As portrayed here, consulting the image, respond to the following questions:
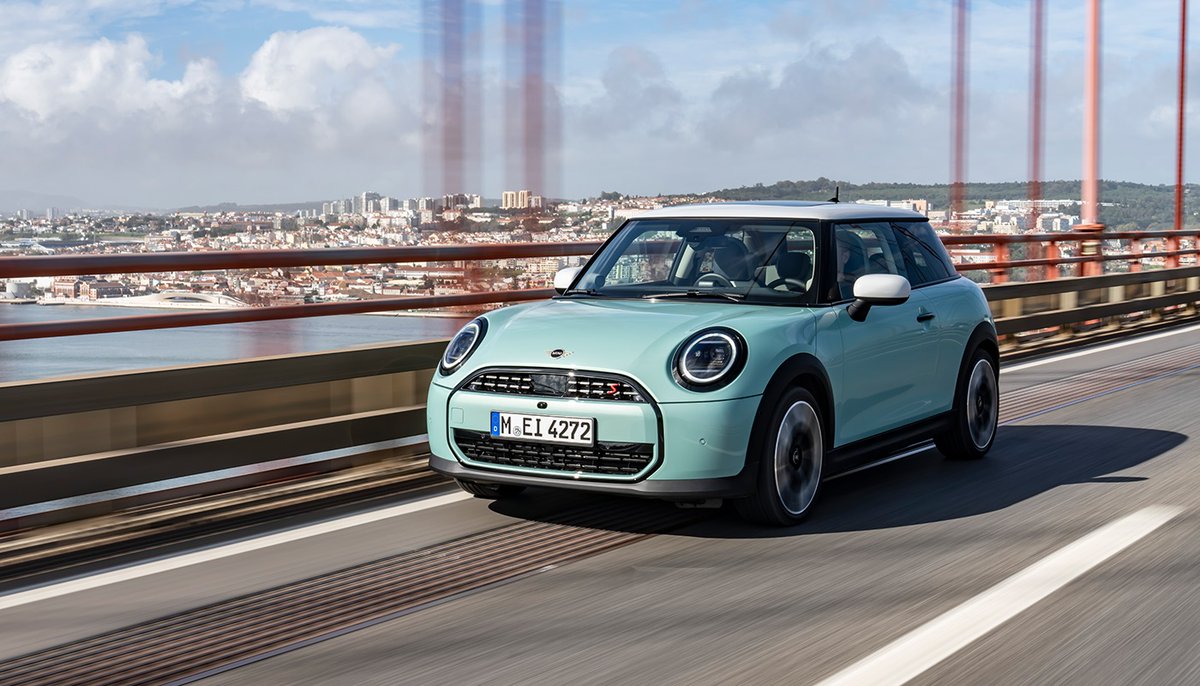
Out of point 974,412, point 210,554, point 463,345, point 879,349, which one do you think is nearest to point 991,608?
point 879,349

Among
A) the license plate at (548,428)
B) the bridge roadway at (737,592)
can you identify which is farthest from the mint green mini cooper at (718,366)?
the bridge roadway at (737,592)

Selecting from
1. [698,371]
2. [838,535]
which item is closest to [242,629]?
[698,371]

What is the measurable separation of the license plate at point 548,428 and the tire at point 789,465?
0.73 meters

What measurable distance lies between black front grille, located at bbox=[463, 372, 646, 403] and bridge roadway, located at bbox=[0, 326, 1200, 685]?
599 mm

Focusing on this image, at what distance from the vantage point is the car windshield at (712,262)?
646cm

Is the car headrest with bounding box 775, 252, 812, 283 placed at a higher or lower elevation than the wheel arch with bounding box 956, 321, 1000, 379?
higher

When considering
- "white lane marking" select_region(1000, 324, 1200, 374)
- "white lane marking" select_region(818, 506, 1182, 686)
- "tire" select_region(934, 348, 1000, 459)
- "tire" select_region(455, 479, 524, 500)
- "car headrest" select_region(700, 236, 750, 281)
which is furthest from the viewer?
"white lane marking" select_region(1000, 324, 1200, 374)

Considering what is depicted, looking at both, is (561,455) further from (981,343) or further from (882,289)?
(981,343)

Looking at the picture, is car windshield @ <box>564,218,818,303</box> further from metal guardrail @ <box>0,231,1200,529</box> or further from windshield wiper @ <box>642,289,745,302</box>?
metal guardrail @ <box>0,231,1200,529</box>

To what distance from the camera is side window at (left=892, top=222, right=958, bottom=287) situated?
7.35 m

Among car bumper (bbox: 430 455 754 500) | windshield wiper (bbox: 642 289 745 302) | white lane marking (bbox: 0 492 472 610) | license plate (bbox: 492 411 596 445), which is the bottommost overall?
white lane marking (bbox: 0 492 472 610)

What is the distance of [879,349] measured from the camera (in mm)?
6594

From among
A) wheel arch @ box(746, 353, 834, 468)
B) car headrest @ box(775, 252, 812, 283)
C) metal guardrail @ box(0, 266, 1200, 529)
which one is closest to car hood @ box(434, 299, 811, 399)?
wheel arch @ box(746, 353, 834, 468)

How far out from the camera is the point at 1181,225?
2567cm
